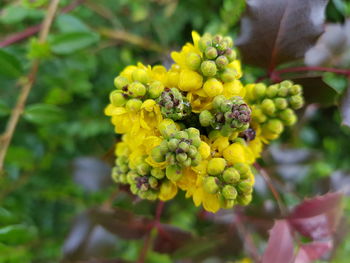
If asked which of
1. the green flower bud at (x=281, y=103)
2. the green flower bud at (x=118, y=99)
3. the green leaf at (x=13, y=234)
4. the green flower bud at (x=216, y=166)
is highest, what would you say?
the green flower bud at (x=281, y=103)

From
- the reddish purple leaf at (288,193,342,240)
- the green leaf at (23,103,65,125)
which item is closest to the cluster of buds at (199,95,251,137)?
the reddish purple leaf at (288,193,342,240)

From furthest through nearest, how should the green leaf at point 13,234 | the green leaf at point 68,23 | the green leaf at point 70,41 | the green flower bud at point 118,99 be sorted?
the green leaf at point 68,23 → the green leaf at point 70,41 → the green leaf at point 13,234 → the green flower bud at point 118,99

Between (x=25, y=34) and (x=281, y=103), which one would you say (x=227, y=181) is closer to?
(x=281, y=103)

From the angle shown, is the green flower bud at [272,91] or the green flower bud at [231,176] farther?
the green flower bud at [272,91]

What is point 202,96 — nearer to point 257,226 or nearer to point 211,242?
point 211,242

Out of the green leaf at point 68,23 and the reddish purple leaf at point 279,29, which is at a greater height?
the green leaf at point 68,23

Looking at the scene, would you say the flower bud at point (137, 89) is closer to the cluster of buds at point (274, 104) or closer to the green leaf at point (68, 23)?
the cluster of buds at point (274, 104)

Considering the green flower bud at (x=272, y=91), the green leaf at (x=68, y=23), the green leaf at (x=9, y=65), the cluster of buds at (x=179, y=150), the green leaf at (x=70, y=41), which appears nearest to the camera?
the cluster of buds at (x=179, y=150)

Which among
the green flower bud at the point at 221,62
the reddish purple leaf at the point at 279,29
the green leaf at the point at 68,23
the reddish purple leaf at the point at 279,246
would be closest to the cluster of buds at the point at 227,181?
the green flower bud at the point at 221,62
